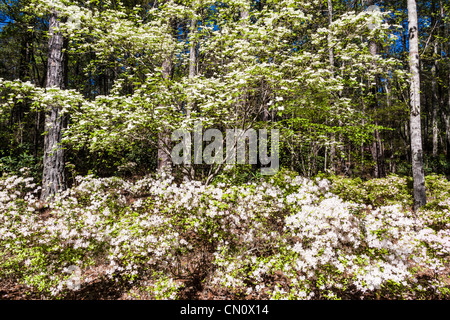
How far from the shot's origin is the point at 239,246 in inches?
141

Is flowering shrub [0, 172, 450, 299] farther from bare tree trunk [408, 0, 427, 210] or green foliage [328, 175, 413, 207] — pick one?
bare tree trunk [408, 0, 427, 210]

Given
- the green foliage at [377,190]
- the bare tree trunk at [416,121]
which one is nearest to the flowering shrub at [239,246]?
the green foliage at [377,190]

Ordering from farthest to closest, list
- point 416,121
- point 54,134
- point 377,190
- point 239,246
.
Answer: point 377,190
point 54,134
point 416,121
point 239,246

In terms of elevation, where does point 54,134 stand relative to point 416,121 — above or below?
below

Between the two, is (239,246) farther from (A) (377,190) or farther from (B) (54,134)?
(B) (54,134)

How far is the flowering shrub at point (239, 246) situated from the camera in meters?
2.99

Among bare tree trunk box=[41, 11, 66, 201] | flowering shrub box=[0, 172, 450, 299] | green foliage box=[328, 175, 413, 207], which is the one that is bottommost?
flowering shrub box=[0, 172, 450, 299]

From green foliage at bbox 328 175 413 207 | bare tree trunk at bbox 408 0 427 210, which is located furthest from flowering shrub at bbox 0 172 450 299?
bare tree trunk at bbox 408 0 427 210

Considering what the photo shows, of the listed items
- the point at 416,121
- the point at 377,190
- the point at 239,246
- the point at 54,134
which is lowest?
the point at 239,246

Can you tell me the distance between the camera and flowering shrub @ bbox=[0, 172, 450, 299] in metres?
2.99

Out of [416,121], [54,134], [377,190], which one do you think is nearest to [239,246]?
[377,190]

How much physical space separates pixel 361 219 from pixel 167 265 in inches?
125
